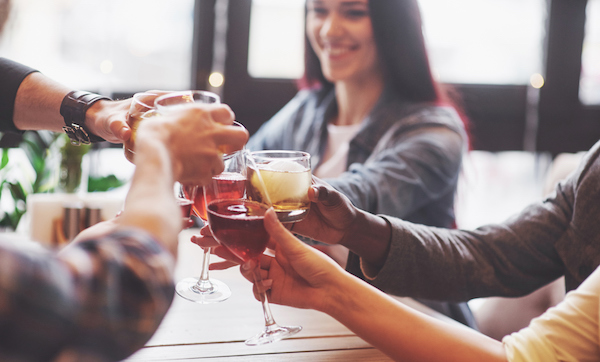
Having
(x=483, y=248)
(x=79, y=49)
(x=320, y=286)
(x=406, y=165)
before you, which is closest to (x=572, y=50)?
(x=406, y=165)

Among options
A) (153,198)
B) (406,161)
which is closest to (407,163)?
(406,161)

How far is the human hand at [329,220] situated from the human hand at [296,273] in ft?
0.59

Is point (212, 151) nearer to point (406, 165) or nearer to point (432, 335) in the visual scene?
point (432, 335)

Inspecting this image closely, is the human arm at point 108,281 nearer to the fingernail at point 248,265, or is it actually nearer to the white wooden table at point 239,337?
the fingernail at point 248,265

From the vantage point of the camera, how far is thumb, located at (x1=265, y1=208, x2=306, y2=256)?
92 centimetres

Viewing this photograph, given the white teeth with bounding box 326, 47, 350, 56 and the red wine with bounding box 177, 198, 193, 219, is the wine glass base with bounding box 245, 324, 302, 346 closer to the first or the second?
the red wine with bounding box 177, 198, 193, 219

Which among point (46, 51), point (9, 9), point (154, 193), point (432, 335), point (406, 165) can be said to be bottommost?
point (432, 335)

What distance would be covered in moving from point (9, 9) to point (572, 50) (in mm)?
3373

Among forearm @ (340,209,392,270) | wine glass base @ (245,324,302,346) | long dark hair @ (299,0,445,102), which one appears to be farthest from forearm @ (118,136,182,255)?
long dark hair @ (299,0,445,102)

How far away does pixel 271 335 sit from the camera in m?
1.04

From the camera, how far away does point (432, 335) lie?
3.27 ft

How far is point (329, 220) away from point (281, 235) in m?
0.33

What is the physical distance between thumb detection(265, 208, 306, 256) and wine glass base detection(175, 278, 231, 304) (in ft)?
1.13

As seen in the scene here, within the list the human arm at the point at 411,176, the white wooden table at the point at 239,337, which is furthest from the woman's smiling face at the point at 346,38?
the white wooden table at the point at 239,337
